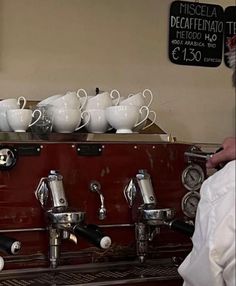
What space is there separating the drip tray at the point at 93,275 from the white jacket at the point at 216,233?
0.98ft

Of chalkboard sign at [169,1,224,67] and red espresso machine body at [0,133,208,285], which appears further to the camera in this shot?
chalkboard sign at [169,1,224,67]

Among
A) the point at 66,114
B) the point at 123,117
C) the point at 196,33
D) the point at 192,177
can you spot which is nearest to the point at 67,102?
the point at 66,114

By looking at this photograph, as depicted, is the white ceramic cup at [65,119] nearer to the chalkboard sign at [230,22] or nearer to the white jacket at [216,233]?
the white jacket at [216,233]

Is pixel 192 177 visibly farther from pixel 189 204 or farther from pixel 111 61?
pixel 111 61

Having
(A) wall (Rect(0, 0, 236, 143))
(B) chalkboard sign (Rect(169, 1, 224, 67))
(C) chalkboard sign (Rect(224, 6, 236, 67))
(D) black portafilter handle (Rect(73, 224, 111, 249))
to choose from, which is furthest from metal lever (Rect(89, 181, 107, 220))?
(C) chalkboard sign (Rect(224, 6, 236, 67))

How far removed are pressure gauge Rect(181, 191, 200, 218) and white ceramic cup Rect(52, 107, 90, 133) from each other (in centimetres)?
35

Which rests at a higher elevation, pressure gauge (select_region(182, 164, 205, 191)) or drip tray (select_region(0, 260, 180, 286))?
pressure gauge (select_region(182, 164, 205, 191))

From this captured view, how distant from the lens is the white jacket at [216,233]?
93cm

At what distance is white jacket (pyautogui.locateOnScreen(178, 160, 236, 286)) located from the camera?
93cm

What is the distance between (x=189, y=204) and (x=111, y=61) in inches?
25.0

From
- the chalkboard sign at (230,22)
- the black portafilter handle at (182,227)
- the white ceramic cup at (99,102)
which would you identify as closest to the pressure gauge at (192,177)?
the black portafilter handle at (182,227)

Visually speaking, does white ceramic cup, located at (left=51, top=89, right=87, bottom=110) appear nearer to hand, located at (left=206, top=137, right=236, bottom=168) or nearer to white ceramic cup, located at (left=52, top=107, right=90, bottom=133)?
white ceramic cup, located at (left=52, top=107, right=90, bottom=133)

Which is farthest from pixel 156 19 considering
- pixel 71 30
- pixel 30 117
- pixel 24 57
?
pixel 30 117

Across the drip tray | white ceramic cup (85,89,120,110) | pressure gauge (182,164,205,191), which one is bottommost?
the drip tray
